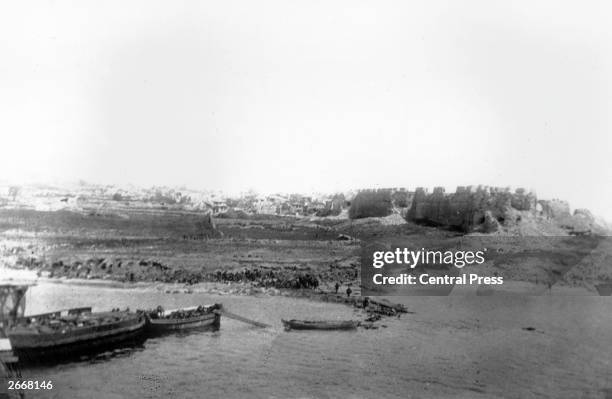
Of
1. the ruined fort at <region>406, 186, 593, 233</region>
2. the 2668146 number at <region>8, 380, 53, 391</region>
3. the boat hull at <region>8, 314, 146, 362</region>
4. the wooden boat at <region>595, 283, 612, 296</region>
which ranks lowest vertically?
the 2668146 number at <region>8, 380, 53, 391</region>

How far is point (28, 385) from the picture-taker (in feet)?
24.6

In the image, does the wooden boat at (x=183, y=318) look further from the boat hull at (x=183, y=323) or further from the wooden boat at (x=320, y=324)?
the wooden boat at (x=320, y=324)

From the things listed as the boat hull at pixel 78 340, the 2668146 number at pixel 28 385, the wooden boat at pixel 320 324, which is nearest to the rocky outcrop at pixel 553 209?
the wooden boat at pixel 320 324

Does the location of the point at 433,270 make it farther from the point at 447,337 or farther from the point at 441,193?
the point at 441,193

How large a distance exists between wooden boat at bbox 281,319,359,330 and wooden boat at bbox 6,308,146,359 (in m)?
2.43

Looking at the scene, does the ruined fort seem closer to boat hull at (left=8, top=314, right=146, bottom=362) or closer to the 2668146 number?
boat hull at (left=8, top=314, right=146, bottom=362)

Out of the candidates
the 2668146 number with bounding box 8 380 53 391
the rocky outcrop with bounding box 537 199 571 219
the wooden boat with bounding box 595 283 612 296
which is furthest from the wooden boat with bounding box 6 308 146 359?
the wooden boat with bounding box 595 283 612 296

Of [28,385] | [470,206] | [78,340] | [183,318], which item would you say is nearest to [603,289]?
[470,206]

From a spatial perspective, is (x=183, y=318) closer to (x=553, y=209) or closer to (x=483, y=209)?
(x=483, y=209)

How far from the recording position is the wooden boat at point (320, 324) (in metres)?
9.39

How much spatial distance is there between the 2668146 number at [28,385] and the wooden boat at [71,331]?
411 mm

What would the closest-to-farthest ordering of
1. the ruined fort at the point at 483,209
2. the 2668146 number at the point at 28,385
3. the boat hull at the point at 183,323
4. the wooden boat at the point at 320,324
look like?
the 2668146 number at the point at 28,385 < the boat hull at the point at 183,323 < the wooden boat at the point at 320,324 < the ruined fort at the point at 483,209

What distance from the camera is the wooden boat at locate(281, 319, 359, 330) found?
30.8ft

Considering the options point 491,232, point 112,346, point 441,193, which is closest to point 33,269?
point 112,346
